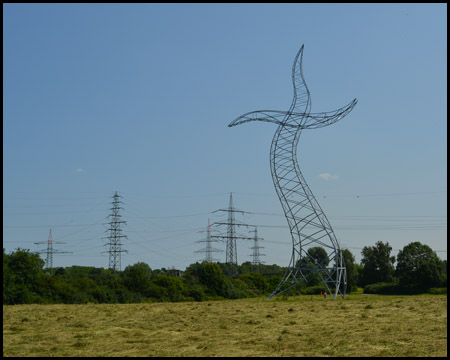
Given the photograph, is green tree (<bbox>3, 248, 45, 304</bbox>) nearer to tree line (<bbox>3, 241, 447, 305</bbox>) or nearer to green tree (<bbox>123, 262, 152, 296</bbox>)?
tree line (<bbox>3, 241, 447, 305</bbox>)

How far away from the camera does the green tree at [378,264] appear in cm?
6050

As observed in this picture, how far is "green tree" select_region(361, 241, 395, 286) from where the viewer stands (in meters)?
60.5

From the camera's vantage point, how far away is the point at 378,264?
61.1m

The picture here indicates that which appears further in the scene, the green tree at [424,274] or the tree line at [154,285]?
the green tree at [424,274]

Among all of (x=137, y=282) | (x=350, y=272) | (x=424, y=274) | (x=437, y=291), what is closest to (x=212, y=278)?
(x=137, y=282)

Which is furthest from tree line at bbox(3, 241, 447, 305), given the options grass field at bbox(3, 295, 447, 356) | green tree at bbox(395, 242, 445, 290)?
grass field at bbox(3, 295, 447, 356)

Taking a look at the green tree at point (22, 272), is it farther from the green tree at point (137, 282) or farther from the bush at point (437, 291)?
the bush at point (437, 291)

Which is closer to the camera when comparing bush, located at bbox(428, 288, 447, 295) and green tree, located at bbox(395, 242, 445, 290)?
bush, located at bbox(428, 288, 447, 295)

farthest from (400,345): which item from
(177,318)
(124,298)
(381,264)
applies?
(381,264)

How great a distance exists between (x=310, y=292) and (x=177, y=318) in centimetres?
2715

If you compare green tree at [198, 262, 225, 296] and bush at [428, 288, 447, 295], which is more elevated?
green tree at [198, 262, 225, 296]

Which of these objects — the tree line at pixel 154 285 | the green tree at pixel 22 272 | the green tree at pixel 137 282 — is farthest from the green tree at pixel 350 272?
the green tree at pixel 22 272

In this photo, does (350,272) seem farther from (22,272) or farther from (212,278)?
(22,272)

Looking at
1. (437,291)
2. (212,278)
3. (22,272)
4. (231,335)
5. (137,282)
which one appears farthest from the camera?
(212,278)
